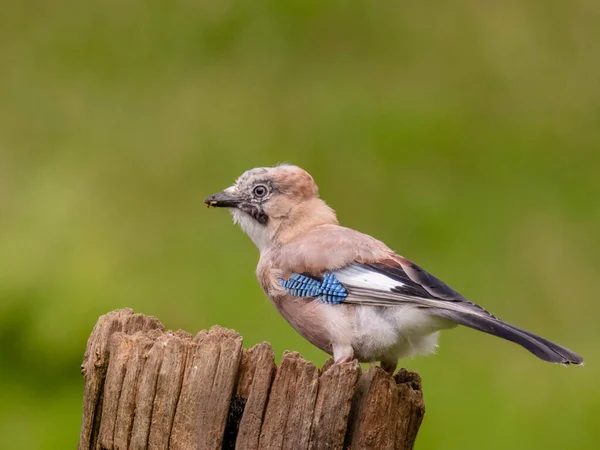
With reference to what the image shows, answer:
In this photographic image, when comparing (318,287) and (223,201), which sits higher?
(223,201)

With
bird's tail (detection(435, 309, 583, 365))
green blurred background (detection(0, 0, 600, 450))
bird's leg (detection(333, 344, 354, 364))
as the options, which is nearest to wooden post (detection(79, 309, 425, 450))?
bird's tail (detection(435, 309, 583, 365))

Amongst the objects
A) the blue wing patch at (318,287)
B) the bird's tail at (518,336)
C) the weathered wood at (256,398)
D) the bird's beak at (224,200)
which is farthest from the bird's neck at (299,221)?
the weathered wood at (256,398)

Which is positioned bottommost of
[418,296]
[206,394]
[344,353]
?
[206,394]

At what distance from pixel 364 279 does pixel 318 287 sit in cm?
23

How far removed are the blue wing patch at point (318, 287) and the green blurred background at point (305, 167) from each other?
9.98 ft

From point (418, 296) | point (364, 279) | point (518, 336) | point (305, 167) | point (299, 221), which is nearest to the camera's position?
point (518, 336)

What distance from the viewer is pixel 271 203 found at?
5.87 metres

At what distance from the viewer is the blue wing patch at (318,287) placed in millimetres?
5129

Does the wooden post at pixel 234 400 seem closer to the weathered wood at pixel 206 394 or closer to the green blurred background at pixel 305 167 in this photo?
the weathered wood at pixel 206 394

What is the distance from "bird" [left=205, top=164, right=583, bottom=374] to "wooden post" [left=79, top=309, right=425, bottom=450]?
42cm

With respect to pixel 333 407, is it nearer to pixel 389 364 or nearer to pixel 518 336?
pixel 518 336

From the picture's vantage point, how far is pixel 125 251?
10.1m

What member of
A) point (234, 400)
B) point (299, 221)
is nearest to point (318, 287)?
point (299, 221)

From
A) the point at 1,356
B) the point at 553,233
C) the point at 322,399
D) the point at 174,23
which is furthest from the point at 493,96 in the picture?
the point at 322,399
